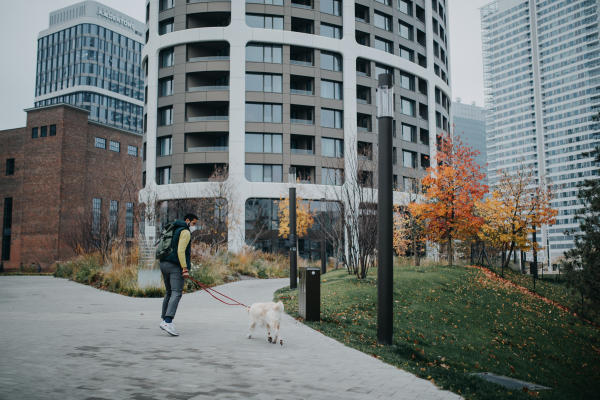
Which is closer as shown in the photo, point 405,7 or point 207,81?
point 207,81

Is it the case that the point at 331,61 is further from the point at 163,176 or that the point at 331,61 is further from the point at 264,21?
the point at 163,176

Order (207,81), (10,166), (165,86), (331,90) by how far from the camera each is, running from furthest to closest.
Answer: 1. (10,166)
2. (207,81)
3. (165,86)
4. (331,90)

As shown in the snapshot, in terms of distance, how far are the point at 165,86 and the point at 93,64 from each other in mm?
69427

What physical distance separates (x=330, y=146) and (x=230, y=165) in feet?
34.4

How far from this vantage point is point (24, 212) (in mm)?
47344

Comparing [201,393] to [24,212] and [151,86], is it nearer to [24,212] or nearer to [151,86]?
[151,86]

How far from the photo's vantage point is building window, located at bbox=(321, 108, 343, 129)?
148 ft

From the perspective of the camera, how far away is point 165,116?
4575 centimetres

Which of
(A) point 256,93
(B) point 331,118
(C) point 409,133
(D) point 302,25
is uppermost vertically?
(D) point 302,25

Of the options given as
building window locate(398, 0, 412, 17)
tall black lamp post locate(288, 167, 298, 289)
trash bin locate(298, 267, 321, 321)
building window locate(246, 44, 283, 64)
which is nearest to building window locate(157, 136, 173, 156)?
building window locate(246, 44, 283, 64)

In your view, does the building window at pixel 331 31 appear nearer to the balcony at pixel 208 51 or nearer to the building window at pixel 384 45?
the building window at pixel 384 45

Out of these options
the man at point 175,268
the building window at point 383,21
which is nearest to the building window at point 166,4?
the building window at point 383,21

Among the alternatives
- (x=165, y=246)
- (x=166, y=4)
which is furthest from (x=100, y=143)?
(x=165, y=246)

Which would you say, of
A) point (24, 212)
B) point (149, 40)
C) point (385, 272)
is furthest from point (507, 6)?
point (385, 272)
